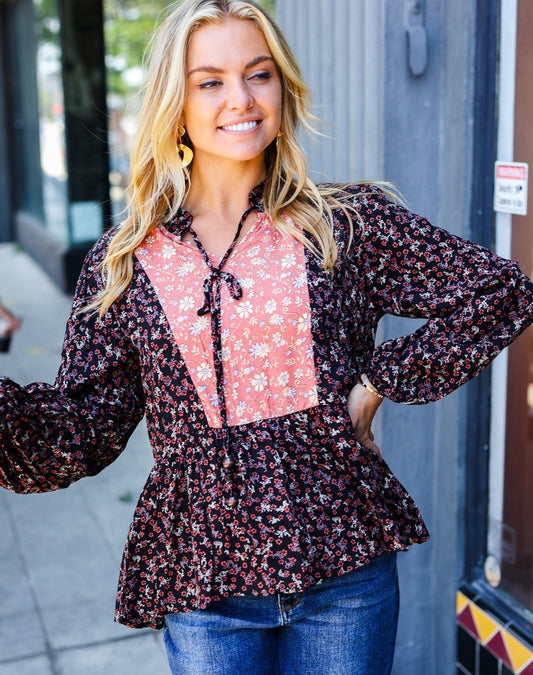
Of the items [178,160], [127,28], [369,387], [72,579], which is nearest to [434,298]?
[369,387]

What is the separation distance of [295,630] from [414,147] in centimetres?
153

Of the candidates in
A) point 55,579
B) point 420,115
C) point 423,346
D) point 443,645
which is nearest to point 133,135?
point 423,346

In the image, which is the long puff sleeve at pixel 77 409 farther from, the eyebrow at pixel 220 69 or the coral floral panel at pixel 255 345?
the eyebrow at pixel 220 69

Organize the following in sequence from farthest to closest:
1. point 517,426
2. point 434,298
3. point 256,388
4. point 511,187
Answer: point 517,426, point 511,187, point 434,298, point 256,388

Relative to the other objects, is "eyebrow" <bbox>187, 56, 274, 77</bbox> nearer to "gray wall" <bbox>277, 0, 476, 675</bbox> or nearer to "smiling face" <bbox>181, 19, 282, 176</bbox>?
"smiling face" <bbox>181, 19, 282, 176</bbox>

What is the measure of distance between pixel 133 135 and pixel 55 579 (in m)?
2.75

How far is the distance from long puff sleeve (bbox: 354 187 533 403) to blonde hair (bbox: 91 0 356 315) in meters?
0.13

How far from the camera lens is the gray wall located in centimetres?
288

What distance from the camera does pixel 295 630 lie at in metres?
2.07

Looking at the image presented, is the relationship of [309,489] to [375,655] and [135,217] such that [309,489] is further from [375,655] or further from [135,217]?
[135,217]

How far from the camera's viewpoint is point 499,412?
118 inches

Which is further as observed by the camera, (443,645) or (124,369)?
(443,645)

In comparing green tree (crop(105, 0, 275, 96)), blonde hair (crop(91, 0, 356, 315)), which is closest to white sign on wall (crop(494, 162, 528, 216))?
blonde hair (crop(91, 0, 356, 315))

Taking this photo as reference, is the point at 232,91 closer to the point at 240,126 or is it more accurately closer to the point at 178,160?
the point at 240,126
